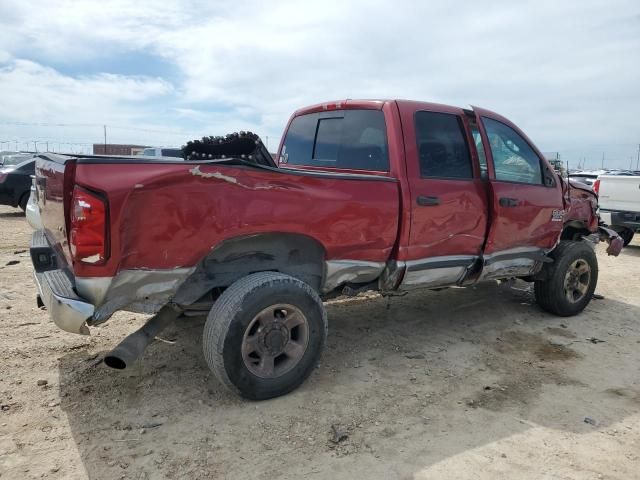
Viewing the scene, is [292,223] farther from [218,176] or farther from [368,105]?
[368,105]

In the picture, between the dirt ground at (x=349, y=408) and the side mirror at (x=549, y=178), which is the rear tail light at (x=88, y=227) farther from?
the side mirror at (x=549, y=178)

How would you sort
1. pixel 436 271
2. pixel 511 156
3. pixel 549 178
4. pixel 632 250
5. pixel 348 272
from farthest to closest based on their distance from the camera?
pixel 632 250
pixel 549 178
pixel 511 156
pixel 436 271
pixel 348 272

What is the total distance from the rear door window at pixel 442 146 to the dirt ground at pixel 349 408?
154 centimetres

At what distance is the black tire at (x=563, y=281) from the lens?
5.29 metres

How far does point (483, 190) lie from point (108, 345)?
11.2 feet

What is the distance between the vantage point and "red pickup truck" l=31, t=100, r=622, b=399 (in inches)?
113

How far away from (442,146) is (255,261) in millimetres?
1874

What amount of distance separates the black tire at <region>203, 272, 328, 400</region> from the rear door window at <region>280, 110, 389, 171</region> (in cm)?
130

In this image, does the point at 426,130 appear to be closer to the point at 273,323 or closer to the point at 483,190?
the point at 483,190

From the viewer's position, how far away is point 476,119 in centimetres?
453

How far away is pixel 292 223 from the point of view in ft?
11.0

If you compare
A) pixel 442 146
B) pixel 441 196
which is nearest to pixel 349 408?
pixel 441 196

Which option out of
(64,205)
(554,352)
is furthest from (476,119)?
(64,205)

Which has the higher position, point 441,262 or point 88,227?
point 88,227
